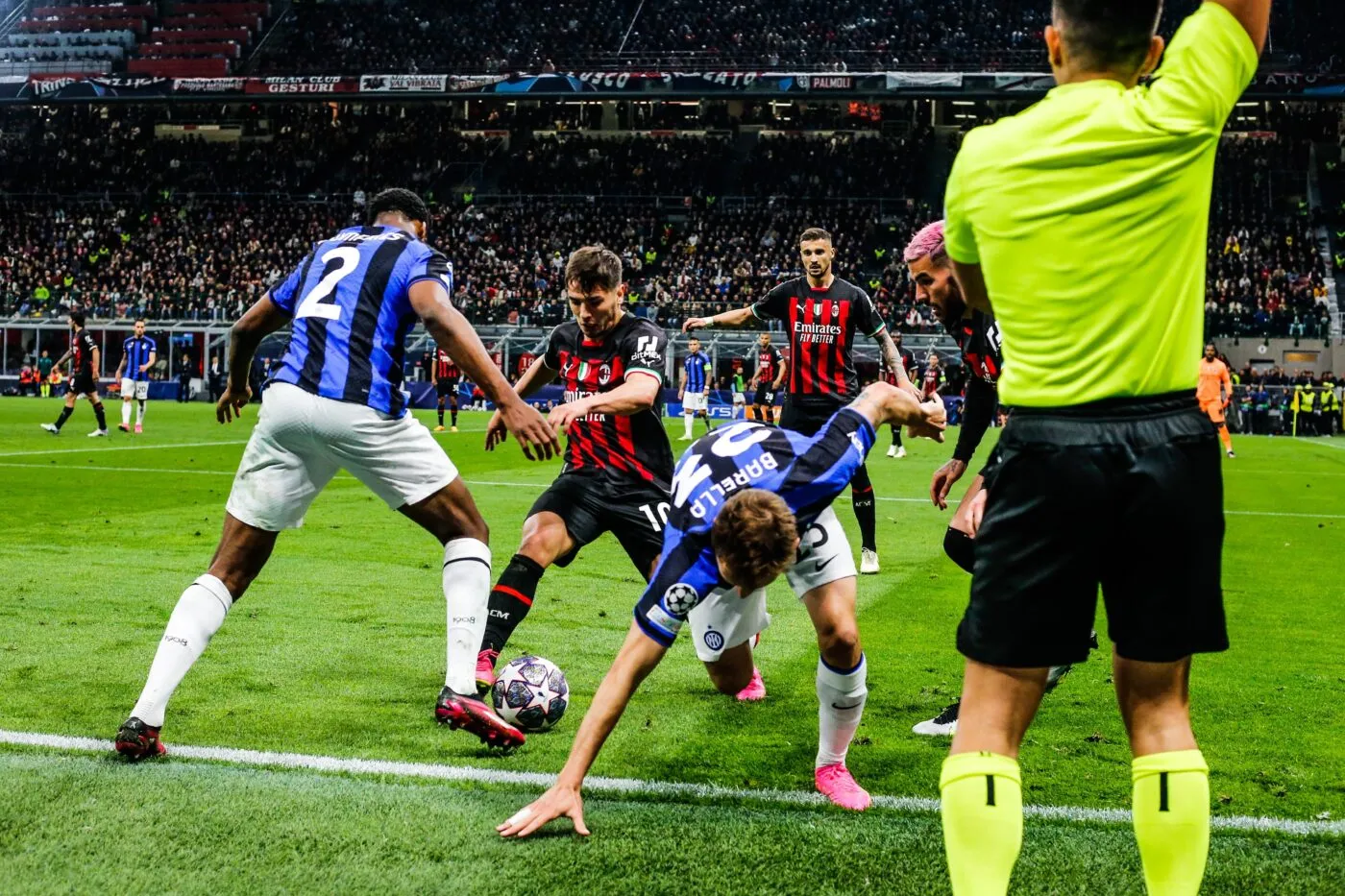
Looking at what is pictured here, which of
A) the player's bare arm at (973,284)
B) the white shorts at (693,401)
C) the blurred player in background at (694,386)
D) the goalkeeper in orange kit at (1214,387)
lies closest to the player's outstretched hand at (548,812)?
the player's bare arm at (973,284)

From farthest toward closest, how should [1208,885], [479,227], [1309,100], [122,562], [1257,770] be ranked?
1. [479,227]
2. [1309,100]
3. [122,562]
4. [1257,770]
5. [1208,885]

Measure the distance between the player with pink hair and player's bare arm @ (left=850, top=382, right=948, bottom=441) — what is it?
0.25m

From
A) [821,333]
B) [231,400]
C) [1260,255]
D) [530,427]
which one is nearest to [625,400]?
[530,427]

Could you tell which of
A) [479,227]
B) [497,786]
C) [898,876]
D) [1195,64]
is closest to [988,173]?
[1195,64]

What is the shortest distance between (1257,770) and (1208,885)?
55.0 inches

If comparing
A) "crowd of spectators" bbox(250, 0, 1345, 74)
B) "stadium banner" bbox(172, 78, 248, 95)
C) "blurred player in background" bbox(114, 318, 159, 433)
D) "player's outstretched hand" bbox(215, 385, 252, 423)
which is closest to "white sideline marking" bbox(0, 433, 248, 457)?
"blurred player in background" bbox(114, 318, 159, 433)

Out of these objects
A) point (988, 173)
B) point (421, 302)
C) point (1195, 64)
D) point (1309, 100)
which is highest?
point (1309, 100)

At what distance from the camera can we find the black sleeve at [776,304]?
10.0 metres

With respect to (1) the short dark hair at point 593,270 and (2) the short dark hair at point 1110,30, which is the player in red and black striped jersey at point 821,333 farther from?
(2) the short dark hair at point 1110,30

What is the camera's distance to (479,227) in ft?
171

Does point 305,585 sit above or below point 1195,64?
below

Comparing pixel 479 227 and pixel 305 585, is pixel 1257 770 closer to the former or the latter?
pixel 305 585

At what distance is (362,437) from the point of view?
16.5ft

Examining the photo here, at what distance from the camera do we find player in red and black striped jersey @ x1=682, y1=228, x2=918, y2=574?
32.5 ft
